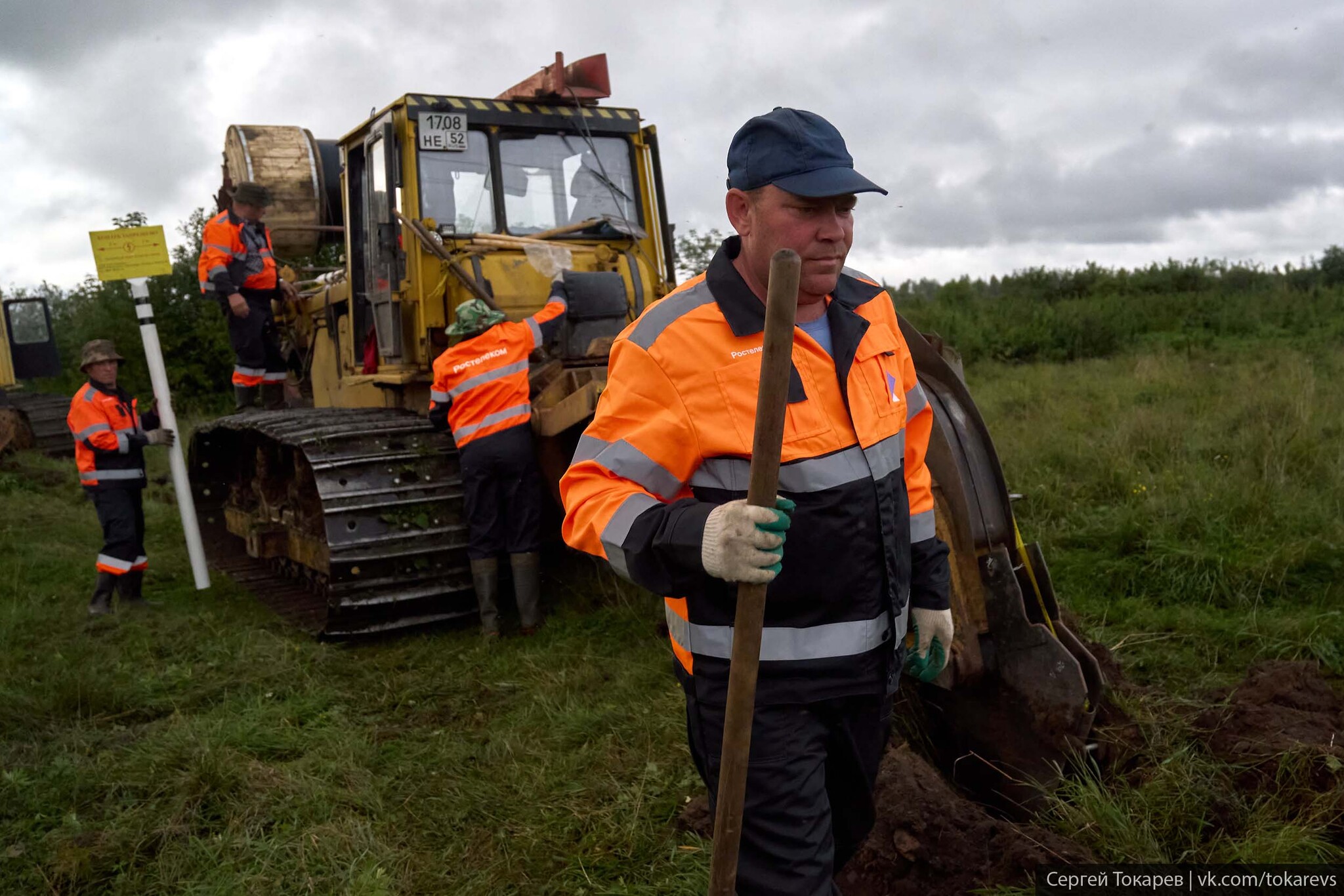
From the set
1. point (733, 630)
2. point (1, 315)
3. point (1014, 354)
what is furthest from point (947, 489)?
point (1, 315)

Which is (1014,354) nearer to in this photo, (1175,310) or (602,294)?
(1175,310)

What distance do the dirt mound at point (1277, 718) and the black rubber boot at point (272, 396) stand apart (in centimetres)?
702

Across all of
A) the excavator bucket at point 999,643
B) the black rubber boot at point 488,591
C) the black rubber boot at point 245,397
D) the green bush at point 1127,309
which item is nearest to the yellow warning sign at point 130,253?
the black rubber boot at point 245,397

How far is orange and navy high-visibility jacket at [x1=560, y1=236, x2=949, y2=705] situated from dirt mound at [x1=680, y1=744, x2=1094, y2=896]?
0.94m

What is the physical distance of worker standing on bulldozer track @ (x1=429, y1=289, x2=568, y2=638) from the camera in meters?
5.82

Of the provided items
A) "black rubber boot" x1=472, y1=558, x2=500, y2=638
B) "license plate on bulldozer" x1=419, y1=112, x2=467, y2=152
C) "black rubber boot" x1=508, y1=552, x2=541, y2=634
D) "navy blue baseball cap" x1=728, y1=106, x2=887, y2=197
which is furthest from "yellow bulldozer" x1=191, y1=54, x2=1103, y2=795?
"navy blue baseball cap" x1=728, y1=106, x2=887, y2=197

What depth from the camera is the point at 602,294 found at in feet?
20.2

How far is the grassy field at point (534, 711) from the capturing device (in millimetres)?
3436

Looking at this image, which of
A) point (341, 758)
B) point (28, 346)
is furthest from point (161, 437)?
point (28, 346)

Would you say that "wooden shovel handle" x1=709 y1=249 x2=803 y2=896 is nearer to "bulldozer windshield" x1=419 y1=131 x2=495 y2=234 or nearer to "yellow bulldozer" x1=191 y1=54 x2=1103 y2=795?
"yellow bulldozer" x1=191 y1=54 x2=1103 y2=795

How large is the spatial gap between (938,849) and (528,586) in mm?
3373

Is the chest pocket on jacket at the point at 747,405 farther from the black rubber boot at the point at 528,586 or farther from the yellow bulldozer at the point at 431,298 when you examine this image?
the black rubber boot at the point at 528,586

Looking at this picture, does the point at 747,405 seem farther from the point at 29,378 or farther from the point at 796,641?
the point at 29,378

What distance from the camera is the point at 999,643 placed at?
135 inches
